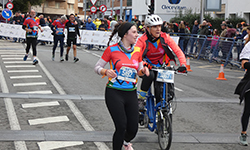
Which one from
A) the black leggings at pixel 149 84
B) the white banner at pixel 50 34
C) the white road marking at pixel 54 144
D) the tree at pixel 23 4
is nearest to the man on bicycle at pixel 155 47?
the black leggings at pixel 149 84

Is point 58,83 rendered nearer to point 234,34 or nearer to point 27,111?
point 27,111

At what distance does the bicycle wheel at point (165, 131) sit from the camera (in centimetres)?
559

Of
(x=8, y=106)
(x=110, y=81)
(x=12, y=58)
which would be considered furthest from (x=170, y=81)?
(x=12, y=58)

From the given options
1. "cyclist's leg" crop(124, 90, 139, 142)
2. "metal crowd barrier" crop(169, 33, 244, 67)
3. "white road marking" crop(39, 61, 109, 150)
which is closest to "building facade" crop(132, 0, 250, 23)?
"metal crowd barrier" crop(169, 33, 244, 67)

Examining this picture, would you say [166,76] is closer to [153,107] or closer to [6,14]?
[153,107]

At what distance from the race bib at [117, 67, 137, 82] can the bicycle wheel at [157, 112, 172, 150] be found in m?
0.99

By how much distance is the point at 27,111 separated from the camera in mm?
8398

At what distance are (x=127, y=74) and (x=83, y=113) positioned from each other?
351cm

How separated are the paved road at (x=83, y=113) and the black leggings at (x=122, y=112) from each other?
110cm

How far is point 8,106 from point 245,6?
101 feet

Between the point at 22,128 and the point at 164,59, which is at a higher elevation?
the point at 164,59

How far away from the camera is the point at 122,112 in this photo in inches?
195

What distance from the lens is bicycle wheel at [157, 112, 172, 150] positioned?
5593mm

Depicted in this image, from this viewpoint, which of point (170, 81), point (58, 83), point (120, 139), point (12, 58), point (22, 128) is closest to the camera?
point (120, 139)
